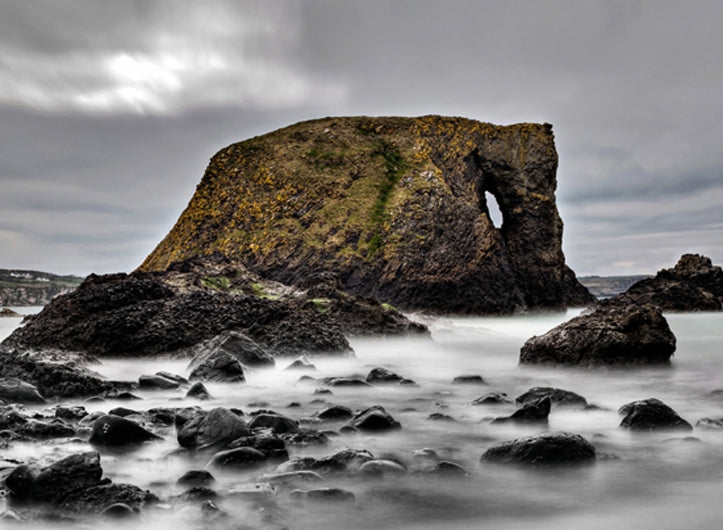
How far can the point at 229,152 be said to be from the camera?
1684 inches

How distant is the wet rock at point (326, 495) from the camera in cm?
293

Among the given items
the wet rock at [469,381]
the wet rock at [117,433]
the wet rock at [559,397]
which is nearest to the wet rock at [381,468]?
the wet rock at [117,433]

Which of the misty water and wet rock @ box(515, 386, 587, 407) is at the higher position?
wet rock @ box(515, 386, 587, 407)

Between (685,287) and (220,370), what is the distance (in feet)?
115

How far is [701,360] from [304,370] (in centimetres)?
677

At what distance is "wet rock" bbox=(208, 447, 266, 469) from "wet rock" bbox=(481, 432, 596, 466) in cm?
141

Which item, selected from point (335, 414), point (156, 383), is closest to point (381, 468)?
point (335, 414)

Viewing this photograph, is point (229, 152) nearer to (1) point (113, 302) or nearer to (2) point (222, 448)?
(1) point (113, 302)

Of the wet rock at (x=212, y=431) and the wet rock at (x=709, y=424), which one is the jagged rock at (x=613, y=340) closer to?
the wet rock at (x=709, y=424)

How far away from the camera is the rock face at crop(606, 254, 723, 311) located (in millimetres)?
34062

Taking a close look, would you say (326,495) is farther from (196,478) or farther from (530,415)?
(530,415)

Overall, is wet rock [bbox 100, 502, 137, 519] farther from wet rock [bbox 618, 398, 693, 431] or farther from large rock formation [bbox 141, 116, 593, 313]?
large rock formation [bbox 141, 116, 593, 313]

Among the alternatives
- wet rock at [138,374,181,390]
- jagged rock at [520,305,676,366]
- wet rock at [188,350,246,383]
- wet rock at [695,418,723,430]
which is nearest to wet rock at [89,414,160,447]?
wet rock at [138,374,181,390]

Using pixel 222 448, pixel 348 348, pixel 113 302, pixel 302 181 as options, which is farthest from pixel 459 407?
pixel 302 181
